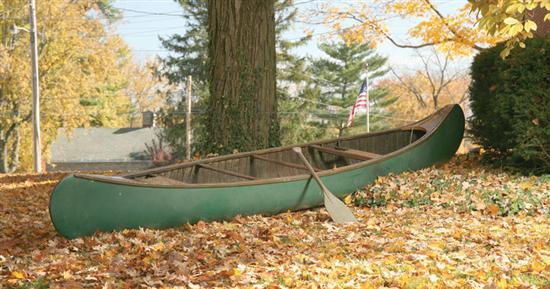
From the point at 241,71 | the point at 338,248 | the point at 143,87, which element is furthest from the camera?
the point at 143,87

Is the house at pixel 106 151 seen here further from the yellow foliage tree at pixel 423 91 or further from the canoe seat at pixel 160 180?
the canoe seat at pixel 160 180

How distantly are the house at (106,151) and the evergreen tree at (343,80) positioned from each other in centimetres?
1200

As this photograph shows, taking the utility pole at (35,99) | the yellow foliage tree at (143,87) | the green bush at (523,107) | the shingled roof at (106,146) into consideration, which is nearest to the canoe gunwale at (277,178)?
the green bush at (523,107)

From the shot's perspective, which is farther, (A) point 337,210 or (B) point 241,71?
(B) point 241,71

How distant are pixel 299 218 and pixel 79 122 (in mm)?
27241

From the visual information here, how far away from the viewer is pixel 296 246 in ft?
19.1

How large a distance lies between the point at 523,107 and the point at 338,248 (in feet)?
18.5

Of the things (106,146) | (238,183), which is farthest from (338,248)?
(106,146)

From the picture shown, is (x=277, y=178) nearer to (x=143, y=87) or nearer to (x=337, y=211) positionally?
(x=337, y=211)

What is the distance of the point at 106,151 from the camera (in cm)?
4444

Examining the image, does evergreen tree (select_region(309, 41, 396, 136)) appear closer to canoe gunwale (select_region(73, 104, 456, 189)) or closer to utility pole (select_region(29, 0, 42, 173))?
utility pole (select_region(29, 0, 42, 173))

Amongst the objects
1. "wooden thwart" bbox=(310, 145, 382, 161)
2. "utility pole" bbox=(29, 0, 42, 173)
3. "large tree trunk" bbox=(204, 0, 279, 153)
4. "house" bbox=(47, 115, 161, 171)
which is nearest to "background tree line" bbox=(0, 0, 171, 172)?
"utility pole" bbox=(29, 0, 42, 173)

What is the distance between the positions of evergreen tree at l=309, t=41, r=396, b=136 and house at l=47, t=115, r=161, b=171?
12.0m

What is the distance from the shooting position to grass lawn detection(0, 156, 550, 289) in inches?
187
